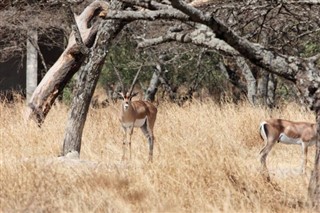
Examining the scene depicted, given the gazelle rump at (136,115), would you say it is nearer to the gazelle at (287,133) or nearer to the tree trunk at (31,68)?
the gazelle at (287,133)

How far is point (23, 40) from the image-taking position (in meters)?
17.0

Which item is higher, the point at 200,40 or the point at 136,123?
the point at 200,40

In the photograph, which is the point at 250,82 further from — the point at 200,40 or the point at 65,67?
the point at 200,40

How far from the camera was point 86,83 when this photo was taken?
27.1 ft

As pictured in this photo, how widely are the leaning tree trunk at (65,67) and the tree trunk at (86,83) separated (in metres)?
1.46

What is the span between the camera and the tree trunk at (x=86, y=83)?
8.16 m

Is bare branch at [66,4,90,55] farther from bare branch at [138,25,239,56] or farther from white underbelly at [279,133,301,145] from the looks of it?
white underbelly at [279,133,301,145]

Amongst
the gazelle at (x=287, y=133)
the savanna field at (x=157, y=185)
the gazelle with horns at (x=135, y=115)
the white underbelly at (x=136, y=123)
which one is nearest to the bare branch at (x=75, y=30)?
the savanna field at (x=157, y=185)

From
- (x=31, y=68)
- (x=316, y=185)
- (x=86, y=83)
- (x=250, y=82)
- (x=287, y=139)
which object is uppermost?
(x=316, y=185)

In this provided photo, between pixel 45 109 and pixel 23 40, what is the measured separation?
693 cm

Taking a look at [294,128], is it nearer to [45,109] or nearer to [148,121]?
[148,121]

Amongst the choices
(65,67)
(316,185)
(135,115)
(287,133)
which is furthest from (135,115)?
(316,185)

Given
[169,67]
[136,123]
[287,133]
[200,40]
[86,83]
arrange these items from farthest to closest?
[169,67], [136,123], [287,133], [86,83], [200,40]

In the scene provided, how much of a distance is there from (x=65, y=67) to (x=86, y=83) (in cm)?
179
